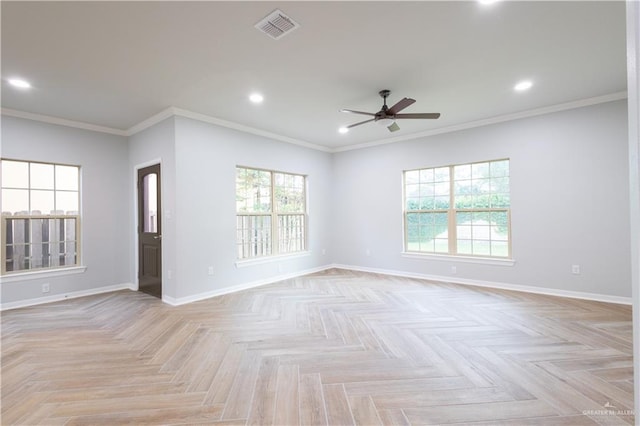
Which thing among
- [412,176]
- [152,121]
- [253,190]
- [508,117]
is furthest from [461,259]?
[152,121]

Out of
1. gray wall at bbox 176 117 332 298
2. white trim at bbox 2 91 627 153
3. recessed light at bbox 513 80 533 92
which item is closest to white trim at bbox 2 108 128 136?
white trim at bbox 2 91 627 153

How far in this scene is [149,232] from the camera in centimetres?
478

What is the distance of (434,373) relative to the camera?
7.69 feet

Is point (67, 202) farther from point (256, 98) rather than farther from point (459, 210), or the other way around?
point (459, 210)

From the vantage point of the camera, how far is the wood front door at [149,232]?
4.56m

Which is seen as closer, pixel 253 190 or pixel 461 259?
pixel 461 259

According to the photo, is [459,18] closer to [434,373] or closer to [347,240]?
[434,373]

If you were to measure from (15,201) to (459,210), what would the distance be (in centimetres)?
681

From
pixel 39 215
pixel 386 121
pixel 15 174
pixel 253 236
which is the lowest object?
pixel 253 236

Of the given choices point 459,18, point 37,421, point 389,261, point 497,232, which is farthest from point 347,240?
point 37,421

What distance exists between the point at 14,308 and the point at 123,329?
2089 mm

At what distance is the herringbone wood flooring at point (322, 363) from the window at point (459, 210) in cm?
120

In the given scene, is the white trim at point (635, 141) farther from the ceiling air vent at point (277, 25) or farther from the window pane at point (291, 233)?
the window pane at point (291, 233)

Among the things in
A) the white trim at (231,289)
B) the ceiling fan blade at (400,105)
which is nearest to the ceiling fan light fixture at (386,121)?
the ceiling fan blade at (400,105)
